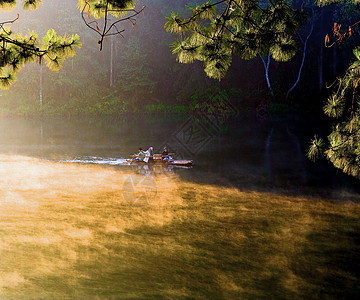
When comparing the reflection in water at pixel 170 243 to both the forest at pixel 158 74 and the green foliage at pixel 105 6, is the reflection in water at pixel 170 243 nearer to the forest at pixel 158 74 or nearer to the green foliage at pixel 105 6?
the green foliage at pixel 105 6

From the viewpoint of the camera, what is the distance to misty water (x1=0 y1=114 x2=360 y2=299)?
7.21 meters

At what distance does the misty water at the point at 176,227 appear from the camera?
7.21m

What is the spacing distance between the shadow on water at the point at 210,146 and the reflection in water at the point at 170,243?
213 cm

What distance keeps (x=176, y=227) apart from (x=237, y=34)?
5.06m

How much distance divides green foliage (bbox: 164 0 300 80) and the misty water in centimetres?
400

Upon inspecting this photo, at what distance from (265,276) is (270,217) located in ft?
11.7

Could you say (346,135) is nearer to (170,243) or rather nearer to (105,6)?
(170,243)

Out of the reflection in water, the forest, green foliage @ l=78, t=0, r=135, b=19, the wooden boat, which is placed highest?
the forest

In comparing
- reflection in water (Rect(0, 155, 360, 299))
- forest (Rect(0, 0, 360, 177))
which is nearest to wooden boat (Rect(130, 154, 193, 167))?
reflection in water (Rect(0, 155, 360, 299))

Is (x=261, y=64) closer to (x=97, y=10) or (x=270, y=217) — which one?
(x=270, y=217)

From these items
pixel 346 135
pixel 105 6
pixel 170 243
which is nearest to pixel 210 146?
pixel 170 243

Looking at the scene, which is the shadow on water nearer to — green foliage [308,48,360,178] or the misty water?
the misty water

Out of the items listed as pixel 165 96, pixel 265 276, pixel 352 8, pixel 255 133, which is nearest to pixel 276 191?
pixel 265 276

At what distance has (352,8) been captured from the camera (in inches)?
1419
